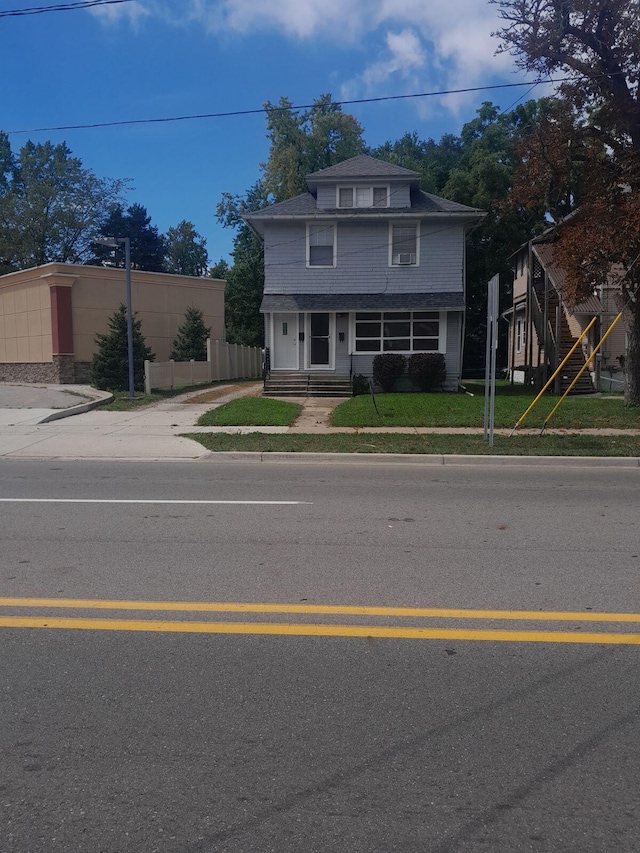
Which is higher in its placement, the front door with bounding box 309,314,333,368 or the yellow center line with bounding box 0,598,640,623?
the front door with bounding box 309,314,333,368

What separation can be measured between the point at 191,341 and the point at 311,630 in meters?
25.7

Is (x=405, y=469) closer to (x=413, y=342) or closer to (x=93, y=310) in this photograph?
(x=413, y=342)

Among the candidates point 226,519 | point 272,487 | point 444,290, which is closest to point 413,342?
point 444,290

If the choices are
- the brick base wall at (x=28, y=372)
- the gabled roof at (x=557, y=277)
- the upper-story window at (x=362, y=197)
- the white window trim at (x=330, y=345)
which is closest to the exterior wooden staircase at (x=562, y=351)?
the gabled roof at (x=557, y=277)

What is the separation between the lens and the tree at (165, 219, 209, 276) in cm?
7256

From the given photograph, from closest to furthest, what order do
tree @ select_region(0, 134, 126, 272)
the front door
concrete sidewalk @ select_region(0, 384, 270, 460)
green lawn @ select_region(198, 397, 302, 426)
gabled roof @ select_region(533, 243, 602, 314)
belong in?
1. concrete sidewalk @ select_region(0, 384, 270, 460)
2. green lawn @ select_region(198, 397, 302, 426)
3. the front door
4. gabled roof @ select_region(533, 243, 602, 314)
5. tree @ select_region(0, 134, 126, 272)

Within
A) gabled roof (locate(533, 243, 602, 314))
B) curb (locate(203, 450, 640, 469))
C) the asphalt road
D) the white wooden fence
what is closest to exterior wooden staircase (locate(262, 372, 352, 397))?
the white wooden fence

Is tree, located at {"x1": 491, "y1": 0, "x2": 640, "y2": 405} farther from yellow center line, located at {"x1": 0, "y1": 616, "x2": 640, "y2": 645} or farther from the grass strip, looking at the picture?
yellow center line, located at {"x1": 0, "y1": 616, "x2": 640, "y2": 645}

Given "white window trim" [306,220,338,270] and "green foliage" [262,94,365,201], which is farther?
"green foliage" [262,94,365,201]

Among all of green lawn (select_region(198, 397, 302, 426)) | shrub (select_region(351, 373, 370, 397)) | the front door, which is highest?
the front door

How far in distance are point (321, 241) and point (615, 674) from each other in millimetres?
21365

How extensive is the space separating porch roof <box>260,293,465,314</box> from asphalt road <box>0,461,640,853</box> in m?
16.2

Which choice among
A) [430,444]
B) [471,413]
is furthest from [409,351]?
[430,444]

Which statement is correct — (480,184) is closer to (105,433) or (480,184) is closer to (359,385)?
(359,385)
